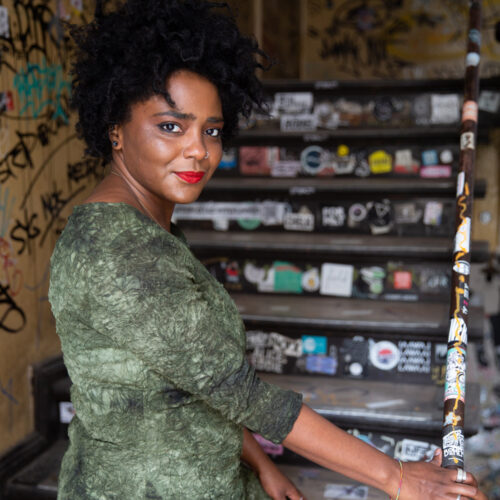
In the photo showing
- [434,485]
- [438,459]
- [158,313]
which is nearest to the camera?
[158,313]

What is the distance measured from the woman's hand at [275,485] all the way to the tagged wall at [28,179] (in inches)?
42.1

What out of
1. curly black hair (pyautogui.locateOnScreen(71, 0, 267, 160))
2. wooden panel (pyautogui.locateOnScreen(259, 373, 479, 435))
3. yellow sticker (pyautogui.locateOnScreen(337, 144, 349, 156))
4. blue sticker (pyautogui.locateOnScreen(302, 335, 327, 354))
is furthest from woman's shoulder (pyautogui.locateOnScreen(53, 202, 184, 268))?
yellow sticker (pyautogui.locateOnScreen(337, 144, 349, 156))

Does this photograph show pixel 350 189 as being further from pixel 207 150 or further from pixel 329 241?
pixel 207 150

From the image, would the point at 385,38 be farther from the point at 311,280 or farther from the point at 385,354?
the point at 385,354

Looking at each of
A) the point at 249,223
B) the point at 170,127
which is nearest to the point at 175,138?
the point at 170,127

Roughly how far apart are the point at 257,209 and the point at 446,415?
5.39 ft

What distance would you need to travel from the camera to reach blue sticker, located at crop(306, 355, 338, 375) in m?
2.18

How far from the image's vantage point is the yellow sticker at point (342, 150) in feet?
9.20

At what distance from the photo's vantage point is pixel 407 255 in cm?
232

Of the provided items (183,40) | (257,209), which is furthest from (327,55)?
(183,40)

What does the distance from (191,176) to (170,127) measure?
0.33 feet

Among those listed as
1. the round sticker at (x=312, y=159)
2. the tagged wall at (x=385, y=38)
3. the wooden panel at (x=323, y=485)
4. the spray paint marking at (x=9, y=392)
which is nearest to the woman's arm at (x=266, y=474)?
the wooden panel at (x=323, y=485)

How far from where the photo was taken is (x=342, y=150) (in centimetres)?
282

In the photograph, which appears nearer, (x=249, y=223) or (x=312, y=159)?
(x=249, y=223)
